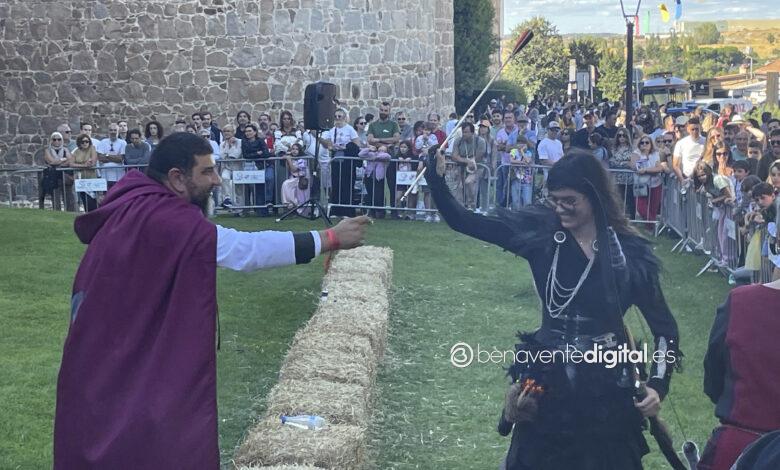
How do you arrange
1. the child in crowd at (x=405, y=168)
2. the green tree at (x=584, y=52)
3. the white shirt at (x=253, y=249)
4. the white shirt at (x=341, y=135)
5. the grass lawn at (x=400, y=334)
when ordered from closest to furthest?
the white shirt at (x=253, y=249) < the grass lawn at (x=400, y=334) < the child in crowd at (x=405, y=168) < the white shirt at (x=341, y=135) < the green tree at (x=584, y=52)

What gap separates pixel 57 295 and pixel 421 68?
53.9 feet

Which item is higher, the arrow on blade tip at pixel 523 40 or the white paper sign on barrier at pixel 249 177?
the arrow on blade tip at pixel 523 40

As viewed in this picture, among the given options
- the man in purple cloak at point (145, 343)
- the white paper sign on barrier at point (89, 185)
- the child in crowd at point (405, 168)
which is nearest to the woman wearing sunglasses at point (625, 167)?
the child in crowd at point (405, 168)

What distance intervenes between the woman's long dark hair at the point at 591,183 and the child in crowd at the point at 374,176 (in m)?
13.8

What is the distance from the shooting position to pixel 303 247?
4.74 m

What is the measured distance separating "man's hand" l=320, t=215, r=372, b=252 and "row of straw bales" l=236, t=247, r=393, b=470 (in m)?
1.59

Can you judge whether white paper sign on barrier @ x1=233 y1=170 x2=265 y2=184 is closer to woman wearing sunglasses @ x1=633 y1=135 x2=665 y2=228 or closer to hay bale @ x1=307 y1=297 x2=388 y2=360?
woman wearing sunglasses @ x1=633 y1=135 x2=665 y2=228

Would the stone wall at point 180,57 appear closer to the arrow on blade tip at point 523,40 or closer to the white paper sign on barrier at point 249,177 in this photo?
the white paper sign on barrier at point 249,177

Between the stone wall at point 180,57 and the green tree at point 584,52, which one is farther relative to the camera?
the green tree at point 584,52

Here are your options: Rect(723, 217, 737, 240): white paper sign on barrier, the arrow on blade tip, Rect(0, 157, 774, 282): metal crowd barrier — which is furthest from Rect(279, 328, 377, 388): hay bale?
Rect(0, 157, 774, 282): metal crowd barrier

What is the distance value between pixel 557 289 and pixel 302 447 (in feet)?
6.26

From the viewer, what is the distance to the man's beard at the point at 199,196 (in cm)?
477

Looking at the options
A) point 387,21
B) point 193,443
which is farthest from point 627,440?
point 387,21

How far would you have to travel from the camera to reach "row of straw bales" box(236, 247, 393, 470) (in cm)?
621
